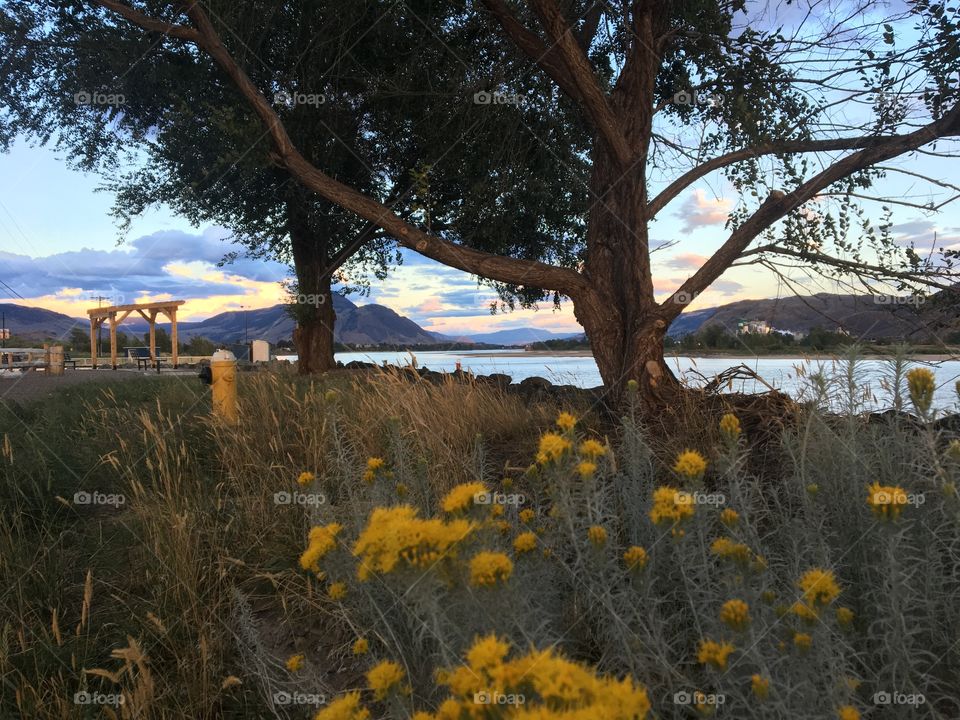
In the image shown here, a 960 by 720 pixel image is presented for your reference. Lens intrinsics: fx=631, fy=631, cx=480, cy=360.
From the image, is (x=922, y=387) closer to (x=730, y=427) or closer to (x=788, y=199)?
(x=730, y=427)

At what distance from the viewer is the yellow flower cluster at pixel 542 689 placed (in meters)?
0.96

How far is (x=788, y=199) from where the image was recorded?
6.07 meters

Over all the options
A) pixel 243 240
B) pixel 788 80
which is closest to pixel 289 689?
pixel 788 80

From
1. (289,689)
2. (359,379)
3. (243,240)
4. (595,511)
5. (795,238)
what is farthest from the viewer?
(243,240)

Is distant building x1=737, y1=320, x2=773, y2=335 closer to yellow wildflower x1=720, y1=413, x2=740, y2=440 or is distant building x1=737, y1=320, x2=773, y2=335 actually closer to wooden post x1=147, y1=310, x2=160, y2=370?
yellow wildflower x1=720, y1=413, x2=740, y2=440

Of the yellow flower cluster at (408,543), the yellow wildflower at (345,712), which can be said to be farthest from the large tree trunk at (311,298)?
the yellow wildflower at (345,712)

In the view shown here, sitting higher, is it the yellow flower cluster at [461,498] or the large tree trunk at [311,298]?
the large tree trunk at [311,298]

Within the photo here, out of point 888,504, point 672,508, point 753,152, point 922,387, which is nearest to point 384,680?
point 672,508

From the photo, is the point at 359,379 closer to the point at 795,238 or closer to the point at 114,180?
the point at 795,238

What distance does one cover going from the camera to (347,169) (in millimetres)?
12062

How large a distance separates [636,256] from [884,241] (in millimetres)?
2516

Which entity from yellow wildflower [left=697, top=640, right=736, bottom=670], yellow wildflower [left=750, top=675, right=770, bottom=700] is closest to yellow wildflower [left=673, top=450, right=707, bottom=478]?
yellow wildflower [left=697, top=640, right=736, bottom=670]

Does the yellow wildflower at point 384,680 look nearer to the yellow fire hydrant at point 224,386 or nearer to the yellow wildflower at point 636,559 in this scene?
the yellow wildflower at point 636,559

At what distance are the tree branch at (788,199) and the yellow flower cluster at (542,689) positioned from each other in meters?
5.32
